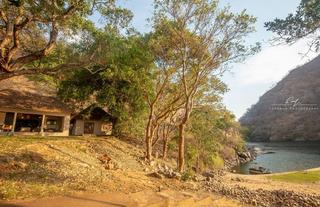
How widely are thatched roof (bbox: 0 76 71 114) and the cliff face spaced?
9797cm

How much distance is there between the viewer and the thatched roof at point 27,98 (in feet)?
84.0

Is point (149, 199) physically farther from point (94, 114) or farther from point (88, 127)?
point (88, 127)

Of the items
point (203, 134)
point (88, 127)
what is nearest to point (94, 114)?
point (88, 127)

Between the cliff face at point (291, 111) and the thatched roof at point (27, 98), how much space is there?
97974 mm

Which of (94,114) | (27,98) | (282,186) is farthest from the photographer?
(94,114)

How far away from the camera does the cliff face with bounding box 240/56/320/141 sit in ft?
335

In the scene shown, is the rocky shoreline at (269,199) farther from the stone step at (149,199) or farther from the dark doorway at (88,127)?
the dark doorway at (88,127)

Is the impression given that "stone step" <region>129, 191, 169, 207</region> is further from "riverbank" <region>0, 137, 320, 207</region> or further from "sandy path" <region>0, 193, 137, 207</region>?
"sandy path" <region>0, 193, 137, 207</region>

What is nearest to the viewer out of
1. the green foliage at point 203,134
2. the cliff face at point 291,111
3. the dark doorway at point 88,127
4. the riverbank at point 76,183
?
the riverbank at point 76,183

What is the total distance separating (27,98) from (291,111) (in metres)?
114

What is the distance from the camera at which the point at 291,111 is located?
375 ft

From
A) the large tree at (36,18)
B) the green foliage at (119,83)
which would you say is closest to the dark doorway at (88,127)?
the green foliage at (119,83)

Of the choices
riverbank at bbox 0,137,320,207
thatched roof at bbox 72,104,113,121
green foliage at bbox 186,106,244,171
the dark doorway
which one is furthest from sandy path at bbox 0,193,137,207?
the dark doorway

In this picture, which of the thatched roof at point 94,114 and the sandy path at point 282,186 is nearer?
the sandy path at point 282,186
